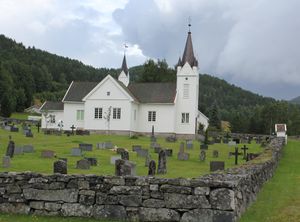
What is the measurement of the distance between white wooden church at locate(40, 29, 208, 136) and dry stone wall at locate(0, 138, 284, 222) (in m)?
50.4

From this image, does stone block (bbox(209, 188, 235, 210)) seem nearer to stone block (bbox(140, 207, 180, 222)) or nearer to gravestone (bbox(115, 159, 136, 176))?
stone block (bbox(140, 207, 180, 222))

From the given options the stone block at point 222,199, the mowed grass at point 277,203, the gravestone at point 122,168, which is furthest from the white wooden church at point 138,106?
the stone block at point 222,199

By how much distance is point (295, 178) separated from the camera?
21453mm

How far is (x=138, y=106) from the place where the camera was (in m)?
64.0

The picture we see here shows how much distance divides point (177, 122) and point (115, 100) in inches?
345

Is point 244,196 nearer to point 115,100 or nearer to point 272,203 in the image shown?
point 272,203

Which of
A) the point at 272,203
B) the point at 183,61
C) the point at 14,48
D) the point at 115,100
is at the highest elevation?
the point at 14,48

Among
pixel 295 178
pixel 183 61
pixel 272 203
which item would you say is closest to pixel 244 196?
pixel 272 203

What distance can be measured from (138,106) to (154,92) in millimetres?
3066

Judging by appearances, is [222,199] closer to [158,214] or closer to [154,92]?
[158,214]

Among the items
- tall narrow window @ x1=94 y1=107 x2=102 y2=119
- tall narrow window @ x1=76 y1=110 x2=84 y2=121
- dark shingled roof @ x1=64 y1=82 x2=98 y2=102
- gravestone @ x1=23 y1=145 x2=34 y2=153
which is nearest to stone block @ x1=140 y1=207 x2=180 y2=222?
gravestone @ x1=23 y1=145 x2=34 y2=153

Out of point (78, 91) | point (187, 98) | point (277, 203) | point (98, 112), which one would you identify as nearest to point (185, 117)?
point (187, 98)

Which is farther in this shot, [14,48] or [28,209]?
[14,48]

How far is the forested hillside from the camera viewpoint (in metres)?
97.2
